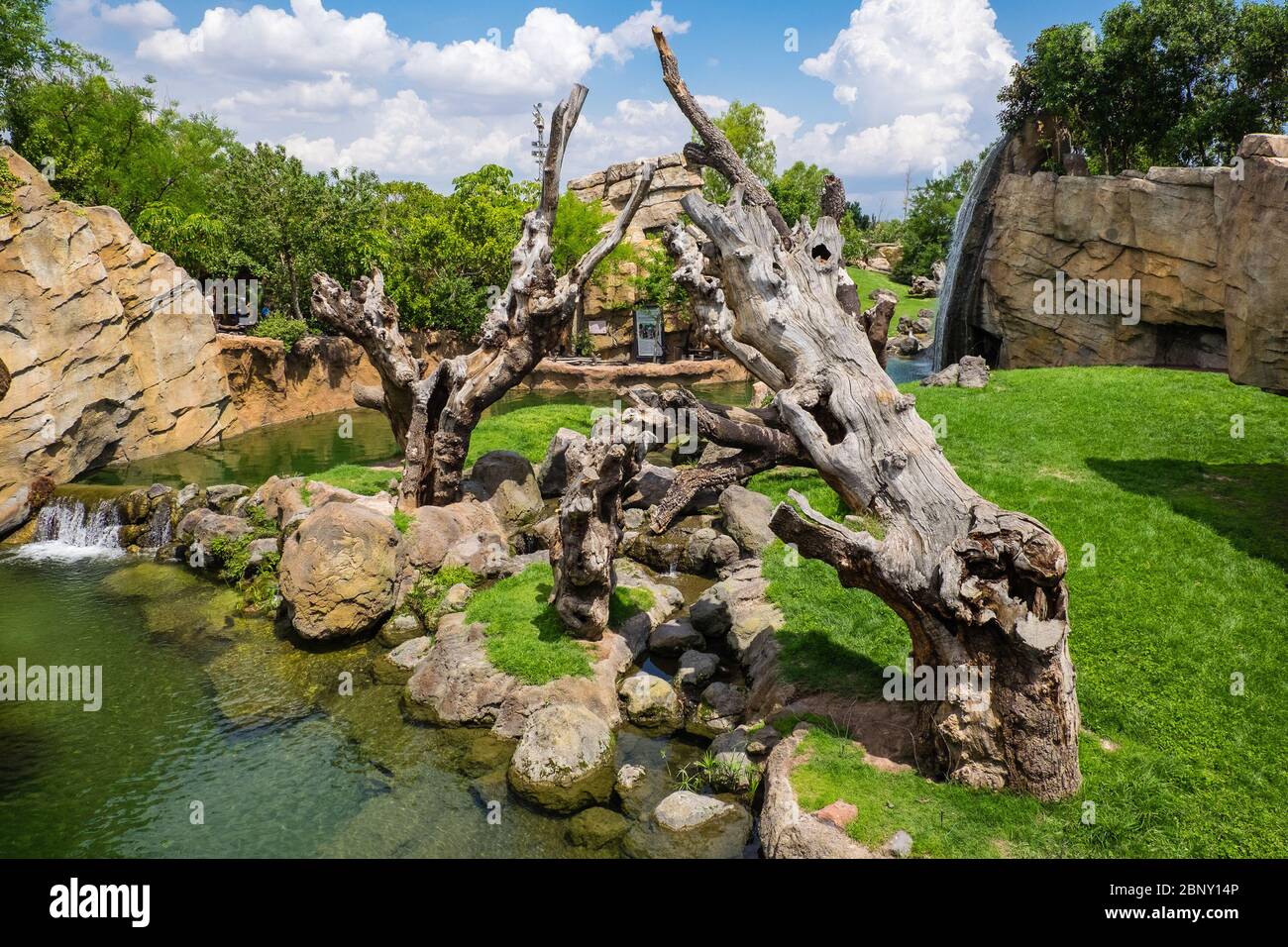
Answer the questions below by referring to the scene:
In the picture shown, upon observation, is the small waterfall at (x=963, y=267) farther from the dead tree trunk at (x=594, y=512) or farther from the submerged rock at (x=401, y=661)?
the submerged rock at (x=401, y=661)

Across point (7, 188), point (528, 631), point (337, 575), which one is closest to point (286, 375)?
point (7, 188)

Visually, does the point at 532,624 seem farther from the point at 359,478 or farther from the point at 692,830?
the point at 359,478

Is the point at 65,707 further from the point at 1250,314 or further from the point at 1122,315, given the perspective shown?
the point at 1122,315

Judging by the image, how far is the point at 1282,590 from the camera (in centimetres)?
943

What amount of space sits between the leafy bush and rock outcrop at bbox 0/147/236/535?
10.6ft

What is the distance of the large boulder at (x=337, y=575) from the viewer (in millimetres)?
11906

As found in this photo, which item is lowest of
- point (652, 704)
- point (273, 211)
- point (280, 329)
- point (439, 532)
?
point (652, 704)

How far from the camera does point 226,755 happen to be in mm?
9492

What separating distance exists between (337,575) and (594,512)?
4.46 metres

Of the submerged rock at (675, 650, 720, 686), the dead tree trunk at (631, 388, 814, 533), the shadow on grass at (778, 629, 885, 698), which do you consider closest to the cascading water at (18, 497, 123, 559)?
the dead tree trunk at (631, 388, 814, 533)

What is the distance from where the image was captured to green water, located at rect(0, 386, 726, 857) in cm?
801

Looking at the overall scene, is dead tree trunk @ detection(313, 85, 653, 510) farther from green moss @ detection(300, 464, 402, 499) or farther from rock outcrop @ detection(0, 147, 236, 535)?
rock outcrop @ detection(0, 147, 236, 535)
